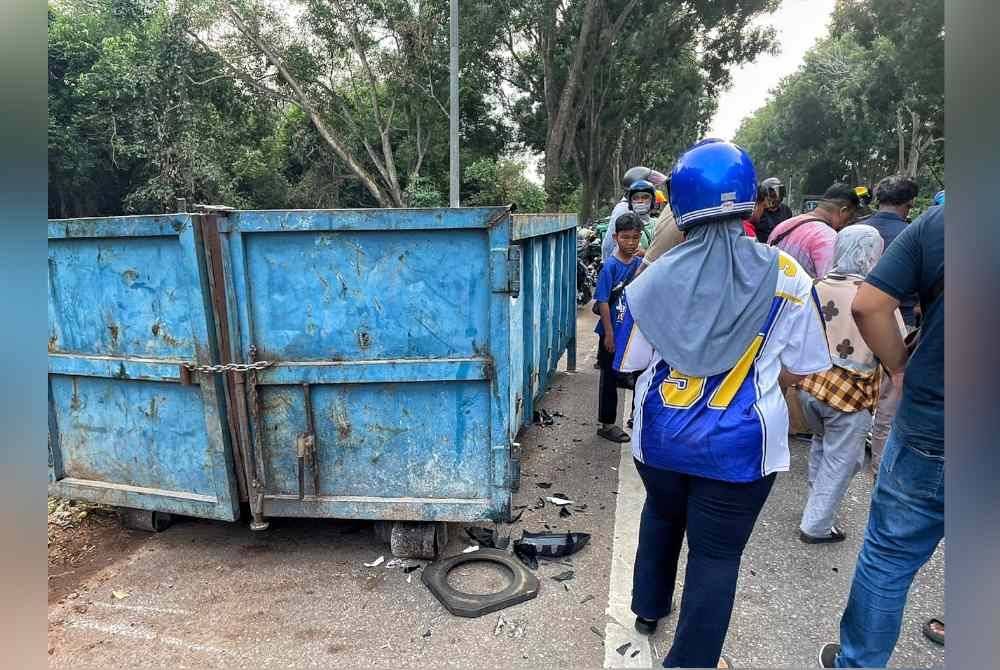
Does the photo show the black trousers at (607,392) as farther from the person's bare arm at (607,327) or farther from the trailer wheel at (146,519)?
the trailer wheel at (146,519)

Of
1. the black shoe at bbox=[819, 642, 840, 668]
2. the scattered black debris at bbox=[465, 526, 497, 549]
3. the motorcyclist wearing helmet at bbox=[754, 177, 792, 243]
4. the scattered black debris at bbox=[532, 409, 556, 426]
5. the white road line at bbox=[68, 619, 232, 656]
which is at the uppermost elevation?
the motorcyclist wearing helmet at bbox=[754, 177, 792, 243]

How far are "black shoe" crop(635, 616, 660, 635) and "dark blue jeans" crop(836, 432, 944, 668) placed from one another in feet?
2.28

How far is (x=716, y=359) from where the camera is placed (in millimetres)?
1933

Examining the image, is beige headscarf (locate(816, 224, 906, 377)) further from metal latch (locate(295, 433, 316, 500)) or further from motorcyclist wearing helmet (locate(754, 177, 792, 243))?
metal latch (locate(295, 433, 316, 500))

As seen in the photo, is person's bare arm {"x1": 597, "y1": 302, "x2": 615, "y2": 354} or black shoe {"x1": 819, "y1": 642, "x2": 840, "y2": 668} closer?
black shoe {"x1": 819, "y1": 642, "x2": 840, "y2": 668}

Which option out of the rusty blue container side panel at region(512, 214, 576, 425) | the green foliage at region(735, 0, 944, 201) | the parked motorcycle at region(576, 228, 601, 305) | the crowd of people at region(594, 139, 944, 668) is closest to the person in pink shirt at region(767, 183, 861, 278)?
the rusty blue container side panel at region(512, 214, 576, 425)

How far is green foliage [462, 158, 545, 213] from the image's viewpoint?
59.9 ft

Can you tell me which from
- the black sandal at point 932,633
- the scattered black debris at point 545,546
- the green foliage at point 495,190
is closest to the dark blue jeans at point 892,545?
the black sandal at point 932,633

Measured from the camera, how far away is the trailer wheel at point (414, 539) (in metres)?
3.10

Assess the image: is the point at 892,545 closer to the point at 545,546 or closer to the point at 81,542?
the point at 545,546

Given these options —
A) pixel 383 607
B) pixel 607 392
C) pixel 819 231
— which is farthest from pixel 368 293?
pixel 819 231

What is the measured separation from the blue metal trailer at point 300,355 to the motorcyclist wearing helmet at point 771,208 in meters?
3.45
